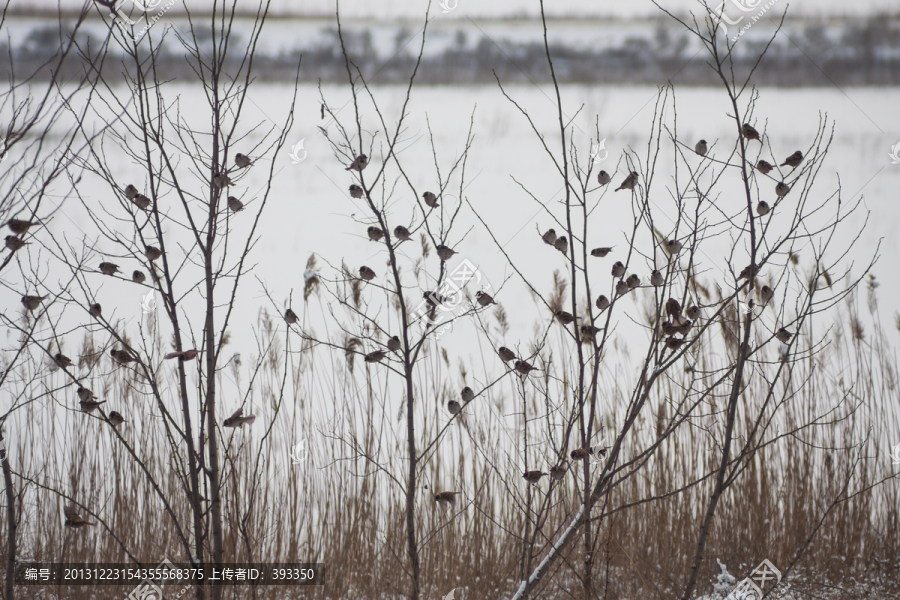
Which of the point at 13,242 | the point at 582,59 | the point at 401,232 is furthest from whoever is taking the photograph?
the point at 582,59

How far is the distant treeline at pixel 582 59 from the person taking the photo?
310 cm

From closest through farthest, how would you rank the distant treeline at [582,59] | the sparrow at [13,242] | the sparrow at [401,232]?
the sparrow at [13,242], the sparrow at [401,232], the distant treeline at [582,59]

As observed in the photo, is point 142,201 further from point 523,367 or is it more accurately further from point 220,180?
point 523,367

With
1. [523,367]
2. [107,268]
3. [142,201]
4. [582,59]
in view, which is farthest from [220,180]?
[582,59]

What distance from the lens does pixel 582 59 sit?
316cm

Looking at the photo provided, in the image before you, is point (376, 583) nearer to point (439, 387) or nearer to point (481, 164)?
point (439, 387)

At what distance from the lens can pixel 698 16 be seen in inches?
119

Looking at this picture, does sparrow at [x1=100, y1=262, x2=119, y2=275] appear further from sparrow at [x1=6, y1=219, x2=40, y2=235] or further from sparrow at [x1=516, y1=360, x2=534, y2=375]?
sparrow at [x1=516, y1=360, x2=534, y2=375]

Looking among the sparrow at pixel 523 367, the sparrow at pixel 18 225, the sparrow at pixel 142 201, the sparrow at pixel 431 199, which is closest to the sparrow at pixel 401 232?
the sparrow at pixel 431 199

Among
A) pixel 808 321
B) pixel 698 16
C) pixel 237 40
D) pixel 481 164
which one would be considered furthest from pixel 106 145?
pixel 808 321

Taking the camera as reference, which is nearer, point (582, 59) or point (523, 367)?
point (523, 367)

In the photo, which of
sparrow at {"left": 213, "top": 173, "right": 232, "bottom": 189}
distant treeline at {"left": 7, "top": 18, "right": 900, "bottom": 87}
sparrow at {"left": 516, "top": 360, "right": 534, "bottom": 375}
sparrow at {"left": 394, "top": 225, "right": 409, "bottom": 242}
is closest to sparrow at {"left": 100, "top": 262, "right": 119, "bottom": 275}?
sparrow at {"left": 213, "top": 173, "right": 232, "bottom": 189}

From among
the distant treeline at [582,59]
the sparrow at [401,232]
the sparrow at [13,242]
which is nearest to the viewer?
the sparrow at [13,242]

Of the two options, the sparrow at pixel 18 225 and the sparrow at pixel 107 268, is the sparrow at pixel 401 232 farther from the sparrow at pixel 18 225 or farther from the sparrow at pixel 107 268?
the sparrow at pixel 18 225
